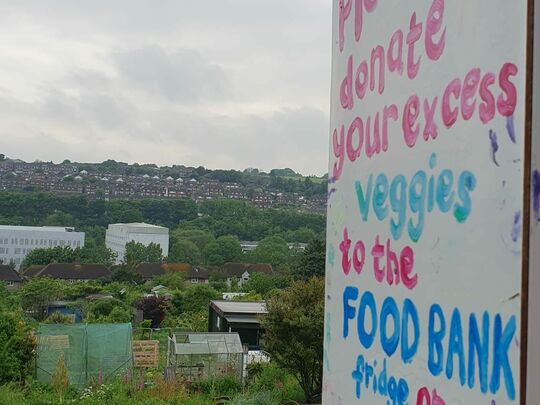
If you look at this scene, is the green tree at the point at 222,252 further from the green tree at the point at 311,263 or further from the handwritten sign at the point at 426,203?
the handwritten sign at the point at 426,203

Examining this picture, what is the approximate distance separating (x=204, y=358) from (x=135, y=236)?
65.0m

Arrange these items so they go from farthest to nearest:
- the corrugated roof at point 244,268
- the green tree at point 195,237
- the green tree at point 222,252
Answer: the green tree at point 195,237 < the green tree at point 222,252 < the corrugated roof at point 244,268

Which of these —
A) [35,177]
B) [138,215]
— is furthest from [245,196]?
[35,177]

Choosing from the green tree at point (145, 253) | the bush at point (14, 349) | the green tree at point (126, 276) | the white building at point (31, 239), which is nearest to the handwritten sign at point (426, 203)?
the bush at point (14, 349)

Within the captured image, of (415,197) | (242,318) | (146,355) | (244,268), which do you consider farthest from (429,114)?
(244,268)

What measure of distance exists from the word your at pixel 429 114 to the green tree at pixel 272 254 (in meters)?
52.9

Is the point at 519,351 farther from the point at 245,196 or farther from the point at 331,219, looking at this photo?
the point at 245,196

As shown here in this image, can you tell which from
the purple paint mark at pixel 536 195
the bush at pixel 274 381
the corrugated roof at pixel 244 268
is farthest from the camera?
the corrugated roof at pixel 244 268

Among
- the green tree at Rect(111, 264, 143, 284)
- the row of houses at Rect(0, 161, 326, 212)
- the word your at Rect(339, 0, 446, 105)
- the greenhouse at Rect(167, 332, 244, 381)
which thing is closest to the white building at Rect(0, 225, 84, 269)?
the green tree at Rect(111, 264, 143, 284)

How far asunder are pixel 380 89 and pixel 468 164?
14.8 inches

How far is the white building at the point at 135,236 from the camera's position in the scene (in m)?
73.9

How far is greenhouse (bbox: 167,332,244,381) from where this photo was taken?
495 inches

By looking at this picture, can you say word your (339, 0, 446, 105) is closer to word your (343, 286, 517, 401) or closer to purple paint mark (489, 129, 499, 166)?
purple paint mark (489, 129, 499, 166)

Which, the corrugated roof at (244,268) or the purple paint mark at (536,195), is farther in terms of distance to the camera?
the corrugated roof at (244,268)
